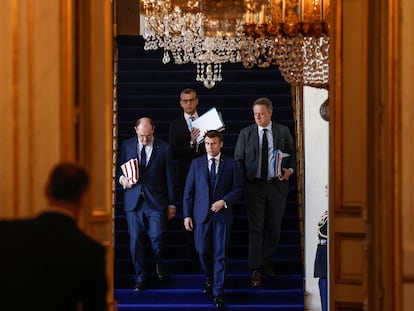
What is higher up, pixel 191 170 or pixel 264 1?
pixel 264 1

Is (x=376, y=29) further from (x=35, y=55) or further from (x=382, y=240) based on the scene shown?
(x=35, y=55)

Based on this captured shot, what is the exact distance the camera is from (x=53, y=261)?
538 cm

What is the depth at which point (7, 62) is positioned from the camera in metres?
7.38

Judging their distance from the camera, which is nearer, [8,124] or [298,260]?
[8,124]

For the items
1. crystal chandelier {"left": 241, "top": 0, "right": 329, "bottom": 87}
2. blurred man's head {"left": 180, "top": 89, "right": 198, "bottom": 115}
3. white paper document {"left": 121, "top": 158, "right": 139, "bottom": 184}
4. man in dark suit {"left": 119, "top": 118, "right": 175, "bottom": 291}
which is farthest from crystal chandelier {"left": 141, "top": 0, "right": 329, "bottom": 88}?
white paper document {"left": 121, "top": 158, "right": 139, "bottom": 184}

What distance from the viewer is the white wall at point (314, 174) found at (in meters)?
15.8

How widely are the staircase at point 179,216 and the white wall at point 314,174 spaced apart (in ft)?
0.58

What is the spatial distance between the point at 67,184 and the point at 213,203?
27.4 ft

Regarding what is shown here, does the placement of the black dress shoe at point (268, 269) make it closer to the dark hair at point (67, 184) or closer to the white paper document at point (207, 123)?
the white paper document at point (207, 123)

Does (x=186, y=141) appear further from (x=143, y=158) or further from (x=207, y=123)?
(x=143, y=158)

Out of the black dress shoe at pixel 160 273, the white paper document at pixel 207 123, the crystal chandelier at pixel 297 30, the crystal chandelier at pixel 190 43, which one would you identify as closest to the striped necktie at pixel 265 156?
the white paper document at pixel 207 123

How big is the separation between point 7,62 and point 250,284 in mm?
8040

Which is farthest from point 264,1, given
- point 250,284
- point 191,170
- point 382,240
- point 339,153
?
point 250,284

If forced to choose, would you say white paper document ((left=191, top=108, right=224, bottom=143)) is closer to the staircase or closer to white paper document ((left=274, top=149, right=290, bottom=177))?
white paper document ((left=274, top=149, right=290, bottom=177))
